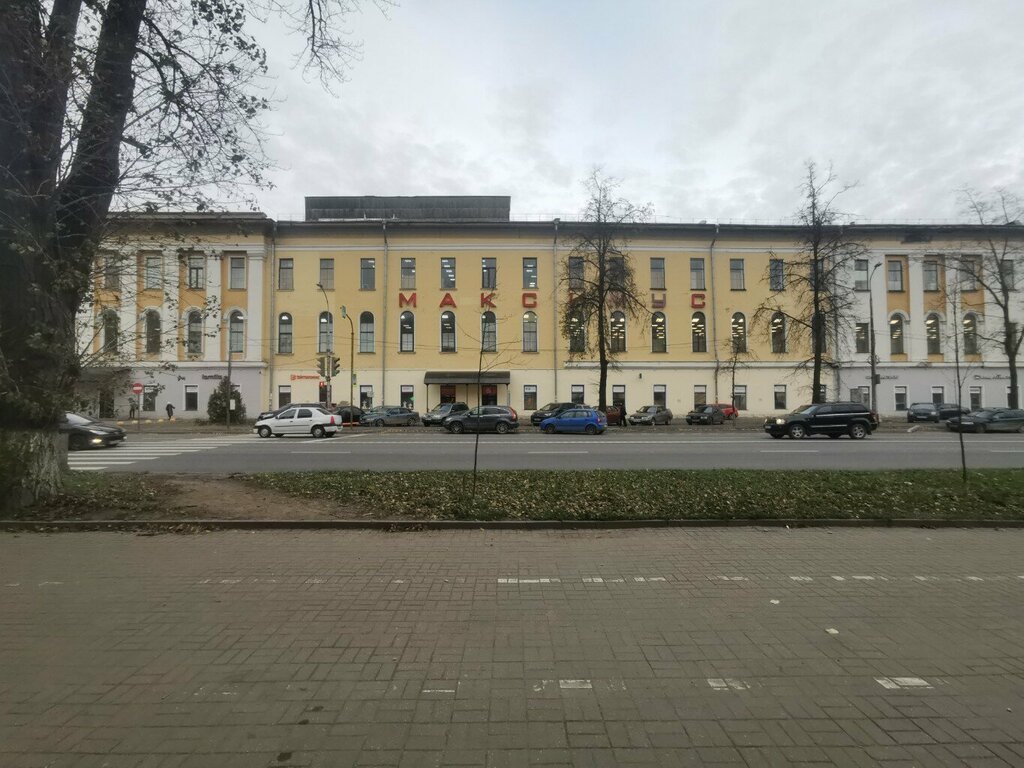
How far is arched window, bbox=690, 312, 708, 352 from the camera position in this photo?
4744cm

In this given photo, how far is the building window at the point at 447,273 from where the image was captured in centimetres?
4625

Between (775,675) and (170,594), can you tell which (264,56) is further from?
(775,675)

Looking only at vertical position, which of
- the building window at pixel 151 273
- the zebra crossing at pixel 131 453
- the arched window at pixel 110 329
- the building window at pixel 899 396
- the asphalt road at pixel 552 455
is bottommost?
the asphalt road at pixel 552 455

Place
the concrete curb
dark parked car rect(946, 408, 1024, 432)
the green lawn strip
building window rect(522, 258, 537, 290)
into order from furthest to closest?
1. building window rect(522, 258, 537, 290)
2. dark parked car rect(946, 408, 1024, 432)
3. the green lawn strip
4. the concrete curb

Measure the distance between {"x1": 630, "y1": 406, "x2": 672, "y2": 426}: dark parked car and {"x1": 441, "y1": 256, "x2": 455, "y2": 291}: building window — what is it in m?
17.6

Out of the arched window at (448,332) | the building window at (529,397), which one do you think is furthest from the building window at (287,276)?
the building window at (529,397)

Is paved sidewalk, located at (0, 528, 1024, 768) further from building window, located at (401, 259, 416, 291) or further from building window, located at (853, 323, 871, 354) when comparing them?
building window, located at (853, 323, 871, 354)

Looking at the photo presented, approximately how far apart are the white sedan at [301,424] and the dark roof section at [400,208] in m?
A: 28.3

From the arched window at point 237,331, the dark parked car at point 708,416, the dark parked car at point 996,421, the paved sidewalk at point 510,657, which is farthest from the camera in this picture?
the arched window at point 237,331

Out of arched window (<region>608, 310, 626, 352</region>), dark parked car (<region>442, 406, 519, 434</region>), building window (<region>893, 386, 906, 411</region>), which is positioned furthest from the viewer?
building window (<region>893, 386, 906, 411</region>)

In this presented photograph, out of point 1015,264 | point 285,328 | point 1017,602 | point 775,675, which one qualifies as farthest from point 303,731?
point 1015,264

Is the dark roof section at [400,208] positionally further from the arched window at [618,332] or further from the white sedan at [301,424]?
the white sedan at [301,424]

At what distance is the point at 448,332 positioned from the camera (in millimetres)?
46250

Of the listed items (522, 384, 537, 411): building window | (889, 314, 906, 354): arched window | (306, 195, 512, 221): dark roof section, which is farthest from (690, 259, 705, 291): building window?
(306, 195, 512, 221): dark roof section
